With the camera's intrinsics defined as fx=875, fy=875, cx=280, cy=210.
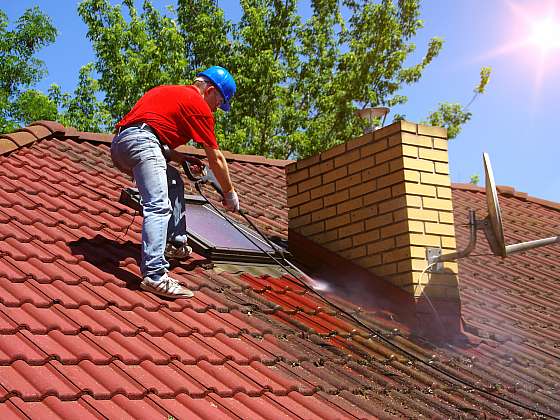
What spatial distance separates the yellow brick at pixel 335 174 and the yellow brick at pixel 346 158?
4 centimetres

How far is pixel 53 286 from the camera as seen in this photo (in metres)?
4.89

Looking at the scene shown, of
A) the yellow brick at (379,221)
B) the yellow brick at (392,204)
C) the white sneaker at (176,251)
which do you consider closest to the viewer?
the white sneaker at (176,251)

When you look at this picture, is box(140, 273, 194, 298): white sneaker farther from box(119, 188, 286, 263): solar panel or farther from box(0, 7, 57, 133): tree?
box(0, 7, 57, 133): tree

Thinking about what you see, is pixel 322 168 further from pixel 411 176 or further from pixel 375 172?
pixel 411 176

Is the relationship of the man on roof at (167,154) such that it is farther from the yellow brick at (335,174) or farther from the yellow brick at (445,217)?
the yellow brick at (445,217)

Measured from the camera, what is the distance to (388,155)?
675cm

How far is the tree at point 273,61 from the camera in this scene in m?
23.3

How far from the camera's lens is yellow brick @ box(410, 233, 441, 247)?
21.3 ft

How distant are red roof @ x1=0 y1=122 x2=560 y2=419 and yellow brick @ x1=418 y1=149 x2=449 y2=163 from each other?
118cm

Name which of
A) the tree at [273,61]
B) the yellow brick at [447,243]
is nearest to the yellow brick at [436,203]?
the yellow brick at [447,243]

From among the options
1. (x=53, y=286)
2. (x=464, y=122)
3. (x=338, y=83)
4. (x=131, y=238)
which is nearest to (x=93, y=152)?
(x=131, y=238)

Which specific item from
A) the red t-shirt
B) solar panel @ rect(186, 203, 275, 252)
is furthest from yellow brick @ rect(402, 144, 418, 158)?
the red t-shirt

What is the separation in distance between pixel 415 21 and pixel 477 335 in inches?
830

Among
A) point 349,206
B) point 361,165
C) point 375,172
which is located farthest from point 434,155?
point 349,206
